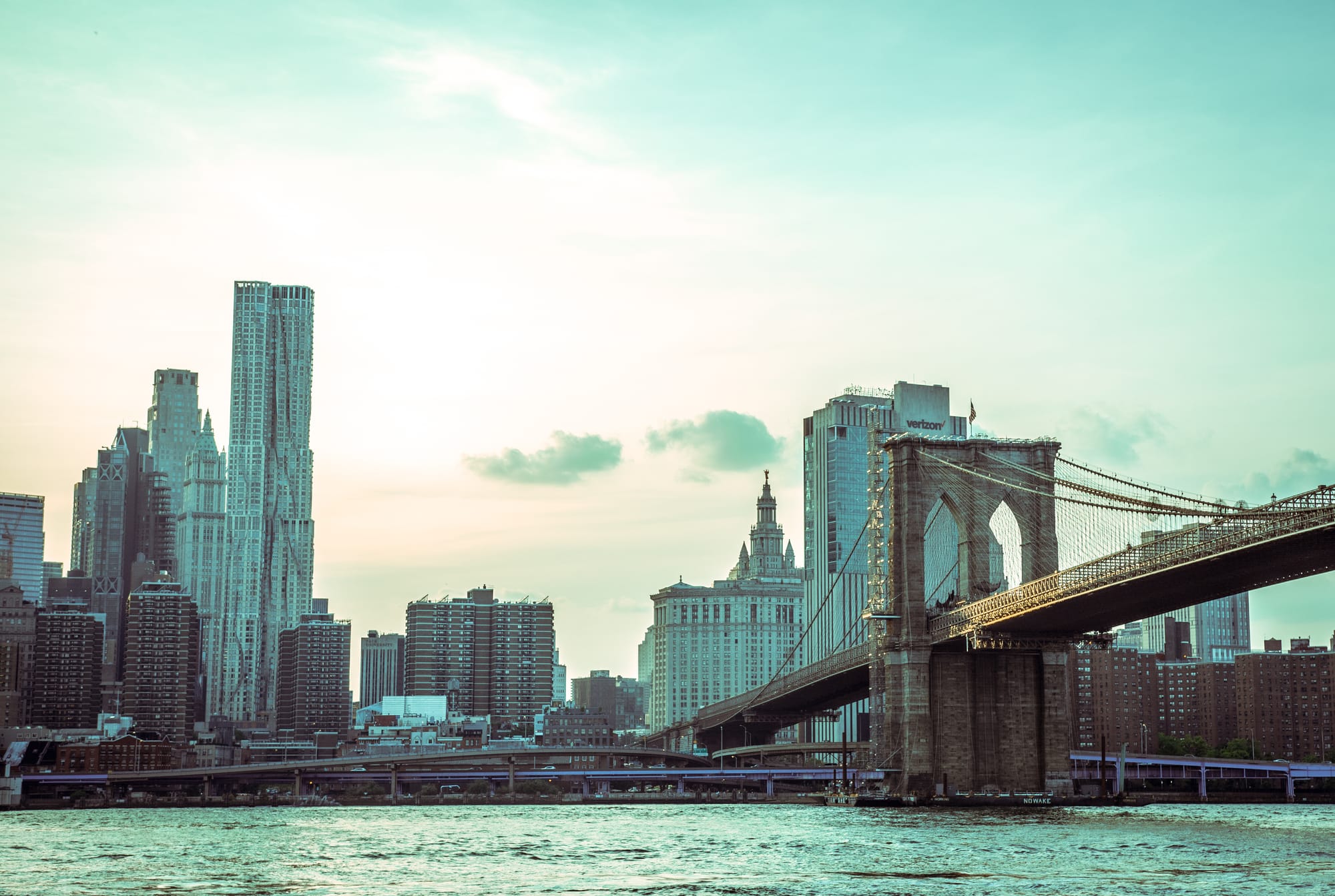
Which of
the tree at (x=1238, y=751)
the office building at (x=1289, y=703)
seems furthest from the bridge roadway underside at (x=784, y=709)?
the office building at (x=1289, y=703)

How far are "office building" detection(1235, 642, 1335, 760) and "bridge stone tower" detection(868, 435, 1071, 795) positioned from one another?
99.7 m

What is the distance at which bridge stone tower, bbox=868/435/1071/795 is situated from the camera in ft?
294

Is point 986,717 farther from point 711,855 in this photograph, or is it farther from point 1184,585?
point 711,855

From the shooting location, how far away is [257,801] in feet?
451

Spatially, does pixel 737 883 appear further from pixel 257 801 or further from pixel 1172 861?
pixel 257 801

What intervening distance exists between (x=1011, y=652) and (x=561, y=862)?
3638cm

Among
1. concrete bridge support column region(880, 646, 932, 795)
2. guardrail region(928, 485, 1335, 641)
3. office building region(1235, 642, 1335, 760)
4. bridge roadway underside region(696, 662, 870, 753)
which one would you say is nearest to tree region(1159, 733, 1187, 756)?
office building region(1235, 642, 1335, 760)

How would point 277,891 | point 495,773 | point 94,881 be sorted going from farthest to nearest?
1. point 495,773
2. point 94,881
3. point 277,891

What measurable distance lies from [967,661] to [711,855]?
31.2 metres

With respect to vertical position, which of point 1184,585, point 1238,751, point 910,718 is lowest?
point 1238,751

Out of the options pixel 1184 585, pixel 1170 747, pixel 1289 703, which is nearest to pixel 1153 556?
pixel 1184 585

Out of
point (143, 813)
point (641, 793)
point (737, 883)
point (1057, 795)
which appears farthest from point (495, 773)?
point (737, 883)

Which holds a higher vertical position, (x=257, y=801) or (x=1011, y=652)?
(x=1011, y=652)

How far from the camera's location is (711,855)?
207ft
